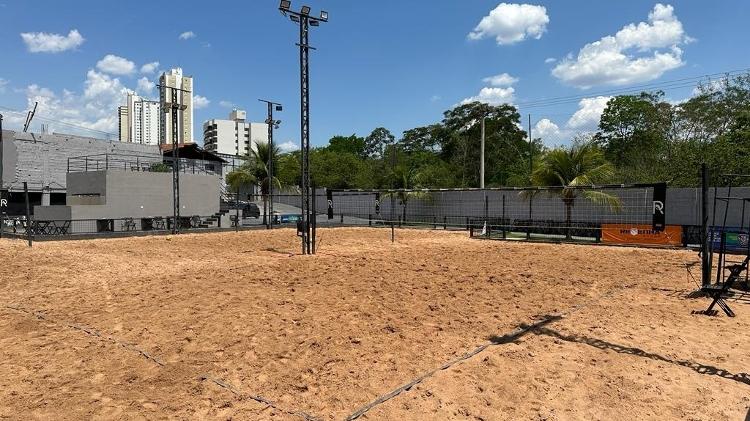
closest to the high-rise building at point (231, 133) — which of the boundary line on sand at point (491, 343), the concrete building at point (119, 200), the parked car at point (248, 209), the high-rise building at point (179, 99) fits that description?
the high-rise building at point (179, 99)

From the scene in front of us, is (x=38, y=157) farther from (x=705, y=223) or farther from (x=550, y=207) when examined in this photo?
(x=705, y=223)

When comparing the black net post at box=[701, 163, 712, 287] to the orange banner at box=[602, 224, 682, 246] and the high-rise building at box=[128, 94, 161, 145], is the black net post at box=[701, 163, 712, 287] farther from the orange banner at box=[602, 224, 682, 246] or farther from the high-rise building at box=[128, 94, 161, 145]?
the high-rise building at box=[128, 94, 161, 145]

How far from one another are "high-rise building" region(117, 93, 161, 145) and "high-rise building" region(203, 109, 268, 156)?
54.2 ft

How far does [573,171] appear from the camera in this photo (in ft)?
71.5

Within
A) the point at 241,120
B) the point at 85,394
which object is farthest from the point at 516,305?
the point at 241,120

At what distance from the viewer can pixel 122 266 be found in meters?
13.4

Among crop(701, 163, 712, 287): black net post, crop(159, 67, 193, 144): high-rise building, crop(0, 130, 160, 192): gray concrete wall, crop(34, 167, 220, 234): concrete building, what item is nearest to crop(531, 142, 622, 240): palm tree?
crop(701, 163, 712, 287): black net post

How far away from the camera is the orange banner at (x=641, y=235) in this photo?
17.5 m

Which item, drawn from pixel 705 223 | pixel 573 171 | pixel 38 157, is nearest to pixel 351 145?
pixel 38 157

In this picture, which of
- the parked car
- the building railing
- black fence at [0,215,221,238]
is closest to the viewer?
black fence at [0,215,221,238]

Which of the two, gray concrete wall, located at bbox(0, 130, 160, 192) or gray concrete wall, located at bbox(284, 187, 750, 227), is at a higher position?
gray concrete wall, located at bbox(0, 130, 160, 192)

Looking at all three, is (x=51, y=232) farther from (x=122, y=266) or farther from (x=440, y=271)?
(x=440, y=271)

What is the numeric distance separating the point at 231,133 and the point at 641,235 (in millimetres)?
120371

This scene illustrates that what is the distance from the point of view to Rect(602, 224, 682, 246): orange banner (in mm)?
17516
